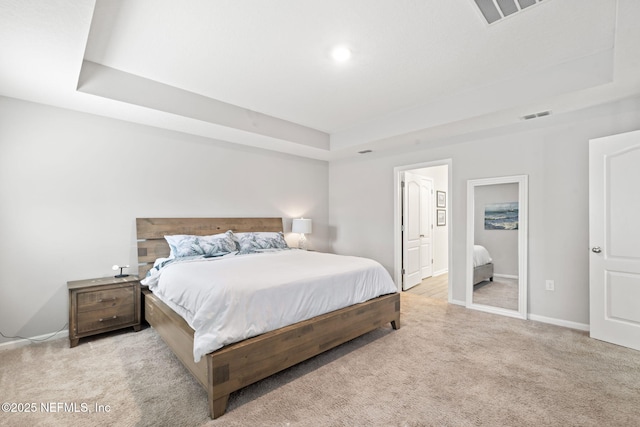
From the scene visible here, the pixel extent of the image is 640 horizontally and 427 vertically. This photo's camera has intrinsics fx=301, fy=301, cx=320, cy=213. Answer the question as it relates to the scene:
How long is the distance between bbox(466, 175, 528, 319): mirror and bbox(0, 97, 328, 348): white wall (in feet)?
11.6

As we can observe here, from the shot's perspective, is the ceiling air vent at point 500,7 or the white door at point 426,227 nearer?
the ceiling air vent at point 500,7

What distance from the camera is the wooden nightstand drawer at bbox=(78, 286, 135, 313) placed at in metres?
2.89

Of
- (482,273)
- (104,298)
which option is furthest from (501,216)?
(104,298)

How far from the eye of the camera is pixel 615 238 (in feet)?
9.37

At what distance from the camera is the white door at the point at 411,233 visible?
4.90 m

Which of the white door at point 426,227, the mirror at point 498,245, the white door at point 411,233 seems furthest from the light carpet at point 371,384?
the white door at point 426,227

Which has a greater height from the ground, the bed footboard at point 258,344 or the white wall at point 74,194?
the white wall at point 74,194

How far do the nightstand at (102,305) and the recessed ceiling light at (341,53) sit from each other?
3.01m

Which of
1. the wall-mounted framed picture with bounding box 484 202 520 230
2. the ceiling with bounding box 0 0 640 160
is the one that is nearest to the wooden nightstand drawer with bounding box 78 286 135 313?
the ceiling with bounding box 0 0 640 160

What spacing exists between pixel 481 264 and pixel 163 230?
163 inches

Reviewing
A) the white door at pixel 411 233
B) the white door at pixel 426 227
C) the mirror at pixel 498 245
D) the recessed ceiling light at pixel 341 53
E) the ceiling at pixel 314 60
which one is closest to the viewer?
the ceiling at pixel 314 60

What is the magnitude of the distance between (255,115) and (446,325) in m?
3.49

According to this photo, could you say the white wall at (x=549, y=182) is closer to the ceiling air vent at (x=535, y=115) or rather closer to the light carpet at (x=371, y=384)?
the ceiling air vent at (x=535, y=115)

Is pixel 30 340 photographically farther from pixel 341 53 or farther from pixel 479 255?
pixel 479 255
